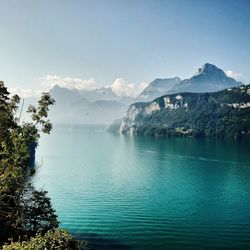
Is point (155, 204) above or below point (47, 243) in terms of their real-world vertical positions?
below

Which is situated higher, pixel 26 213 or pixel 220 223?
pixel 26 213

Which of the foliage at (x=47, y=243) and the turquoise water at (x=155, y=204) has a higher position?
the foliage at (x=47, y=243)

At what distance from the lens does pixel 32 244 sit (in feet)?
87.4

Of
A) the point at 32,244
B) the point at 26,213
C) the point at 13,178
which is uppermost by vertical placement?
the point at 13,178

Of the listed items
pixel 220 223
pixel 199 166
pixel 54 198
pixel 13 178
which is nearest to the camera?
pixel 13 178

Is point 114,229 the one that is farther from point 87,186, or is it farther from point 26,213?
point 87,186

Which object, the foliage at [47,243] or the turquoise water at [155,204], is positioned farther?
the turquoise water at [155,204]

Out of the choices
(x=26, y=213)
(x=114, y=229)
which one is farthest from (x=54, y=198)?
(x=26, y=213)

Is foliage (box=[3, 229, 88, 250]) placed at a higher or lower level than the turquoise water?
higher

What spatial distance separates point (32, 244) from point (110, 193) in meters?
78.6

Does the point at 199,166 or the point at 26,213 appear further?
the point at 199,166

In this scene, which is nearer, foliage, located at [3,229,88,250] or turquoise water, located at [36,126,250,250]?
foliage, located at [3,229,88,250]

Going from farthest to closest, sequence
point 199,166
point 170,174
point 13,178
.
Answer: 1. point 199,166
2. point 170,174
3. point 13,178

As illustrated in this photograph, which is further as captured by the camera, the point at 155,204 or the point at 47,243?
the point at 155,204
